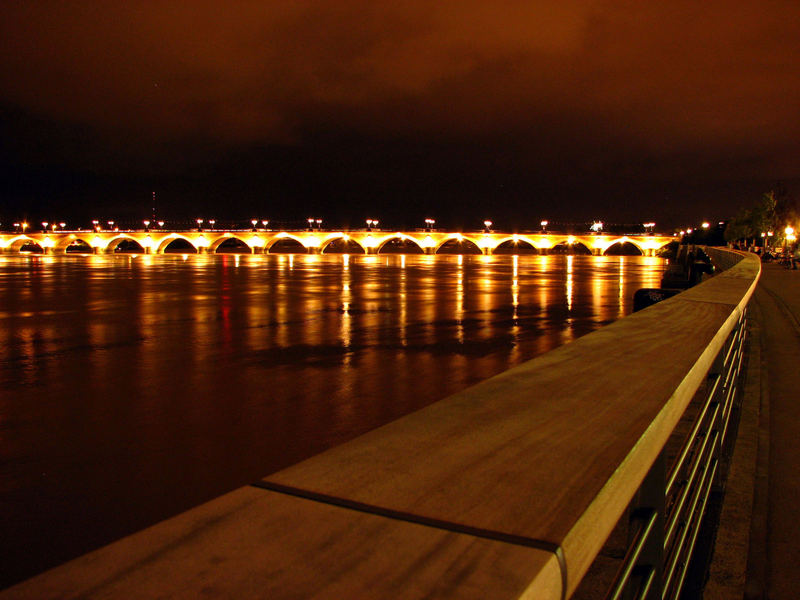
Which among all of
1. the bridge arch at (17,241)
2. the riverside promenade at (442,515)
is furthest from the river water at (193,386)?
the bridge arch at (17,241)

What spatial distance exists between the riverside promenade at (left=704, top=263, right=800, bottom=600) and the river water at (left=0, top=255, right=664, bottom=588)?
13.2ft

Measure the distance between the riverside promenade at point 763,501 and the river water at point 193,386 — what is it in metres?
4.01

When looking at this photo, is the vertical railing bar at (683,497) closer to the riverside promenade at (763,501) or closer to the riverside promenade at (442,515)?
the riverside promenade at (442,515)

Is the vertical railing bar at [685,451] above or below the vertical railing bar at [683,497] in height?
above

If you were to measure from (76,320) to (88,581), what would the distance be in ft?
62.2

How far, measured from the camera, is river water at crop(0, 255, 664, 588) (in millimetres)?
5832

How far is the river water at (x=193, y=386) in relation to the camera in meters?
5.83

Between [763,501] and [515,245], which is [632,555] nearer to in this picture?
[763,501]

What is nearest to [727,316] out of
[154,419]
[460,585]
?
[460,585]

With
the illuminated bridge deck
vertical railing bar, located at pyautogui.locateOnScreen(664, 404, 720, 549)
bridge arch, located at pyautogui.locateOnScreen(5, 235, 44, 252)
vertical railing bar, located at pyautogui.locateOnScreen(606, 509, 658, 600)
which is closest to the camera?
vertical railing bar, located at pyautogui.locateOnScreen(606, 509, 658, 600)

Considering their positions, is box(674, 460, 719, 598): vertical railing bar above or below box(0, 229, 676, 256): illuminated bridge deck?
below

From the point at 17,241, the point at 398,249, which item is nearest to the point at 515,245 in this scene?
the point at 398,249

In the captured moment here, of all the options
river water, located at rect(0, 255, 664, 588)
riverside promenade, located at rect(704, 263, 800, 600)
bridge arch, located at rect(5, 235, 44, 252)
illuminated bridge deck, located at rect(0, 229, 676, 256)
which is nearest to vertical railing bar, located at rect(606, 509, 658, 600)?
riverside promenade, located at rect(704, 263, 800, 600)

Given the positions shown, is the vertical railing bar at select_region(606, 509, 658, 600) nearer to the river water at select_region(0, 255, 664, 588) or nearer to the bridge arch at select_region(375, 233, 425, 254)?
the river water at select_region(0, 255, 664, 588)
